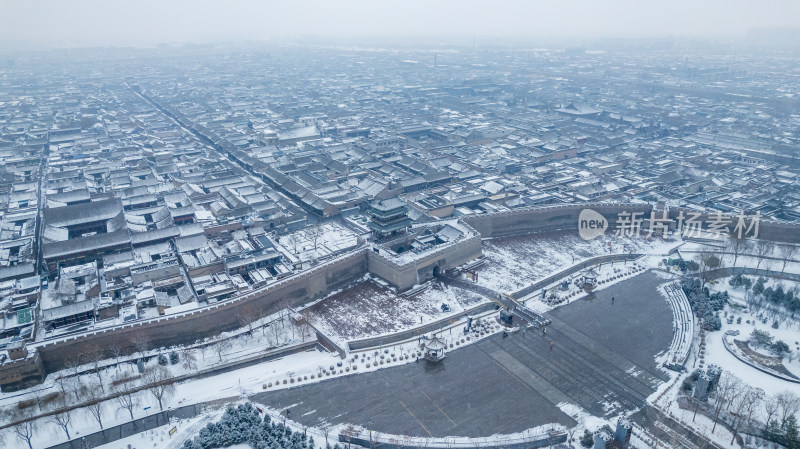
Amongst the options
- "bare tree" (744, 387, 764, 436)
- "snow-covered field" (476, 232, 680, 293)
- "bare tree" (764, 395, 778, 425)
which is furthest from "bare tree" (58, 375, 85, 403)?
"bare tree" (764, 395, 778, 425)

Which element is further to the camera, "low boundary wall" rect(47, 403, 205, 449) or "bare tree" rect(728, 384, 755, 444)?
"bare tree" rect(728, 384, 755, 444)

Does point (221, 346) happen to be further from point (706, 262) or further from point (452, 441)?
point (706, 262)

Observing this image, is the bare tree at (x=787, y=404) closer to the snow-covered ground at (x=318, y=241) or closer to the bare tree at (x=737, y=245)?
the bare tree at (x=737, y=245)

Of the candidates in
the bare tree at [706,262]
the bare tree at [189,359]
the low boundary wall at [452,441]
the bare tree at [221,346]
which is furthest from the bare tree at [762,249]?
the bare tree at [189,359]

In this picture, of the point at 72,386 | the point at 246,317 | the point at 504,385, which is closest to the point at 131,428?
the point at 72,386

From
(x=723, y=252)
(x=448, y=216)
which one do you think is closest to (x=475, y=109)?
(x=448, y=216)

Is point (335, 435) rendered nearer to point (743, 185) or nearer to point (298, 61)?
point (743, 185)

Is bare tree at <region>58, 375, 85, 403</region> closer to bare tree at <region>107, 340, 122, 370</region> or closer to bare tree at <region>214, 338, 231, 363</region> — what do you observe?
bare tree at <region>107, 340, 122, 370</region>
